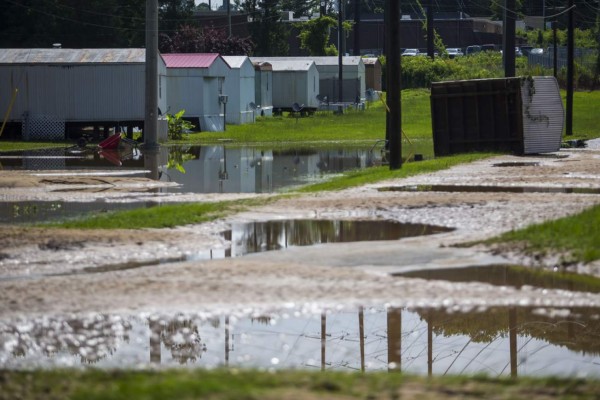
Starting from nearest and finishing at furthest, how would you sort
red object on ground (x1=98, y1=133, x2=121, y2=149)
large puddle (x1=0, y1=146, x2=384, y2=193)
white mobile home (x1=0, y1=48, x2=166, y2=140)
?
1. large puddle (x1=0, y1=146, x2=384, y2=193)
2. red object on ground (x1=98, y1=133, x2=121, y2=149)
3. white mobile home (x1=0, y1=48, x2=166, y2=140)

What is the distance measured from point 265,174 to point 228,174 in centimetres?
94

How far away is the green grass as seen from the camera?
277 inches

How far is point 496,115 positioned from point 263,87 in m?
37.6

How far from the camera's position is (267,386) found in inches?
291

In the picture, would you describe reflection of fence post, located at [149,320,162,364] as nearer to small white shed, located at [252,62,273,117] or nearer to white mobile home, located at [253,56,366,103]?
small white shed, located at [252,62,273,117]

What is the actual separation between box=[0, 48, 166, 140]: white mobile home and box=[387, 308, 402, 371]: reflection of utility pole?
40435mm

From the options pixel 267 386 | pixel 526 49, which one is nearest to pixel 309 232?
pixel 267 386

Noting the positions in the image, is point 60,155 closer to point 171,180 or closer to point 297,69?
point 171,180

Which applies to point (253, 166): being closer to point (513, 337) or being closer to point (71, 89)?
point (71, 89)

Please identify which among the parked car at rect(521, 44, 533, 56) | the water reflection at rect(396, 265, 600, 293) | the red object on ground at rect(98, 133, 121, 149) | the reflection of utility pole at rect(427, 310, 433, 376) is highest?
the parked car at rect(521, 44, 533, 56)

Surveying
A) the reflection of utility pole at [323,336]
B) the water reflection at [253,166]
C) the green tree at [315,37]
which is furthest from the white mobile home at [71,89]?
the green tree at [315,37]

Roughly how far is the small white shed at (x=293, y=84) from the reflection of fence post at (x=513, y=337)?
214 ft

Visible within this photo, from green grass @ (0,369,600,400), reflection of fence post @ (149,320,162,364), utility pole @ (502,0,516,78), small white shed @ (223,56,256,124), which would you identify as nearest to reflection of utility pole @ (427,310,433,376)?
green grass @ (0,369,600,400)

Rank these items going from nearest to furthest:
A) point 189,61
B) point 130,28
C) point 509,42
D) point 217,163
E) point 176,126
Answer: point 217,163
point 509,42
point 176,126
point 189,61
point 130,28
